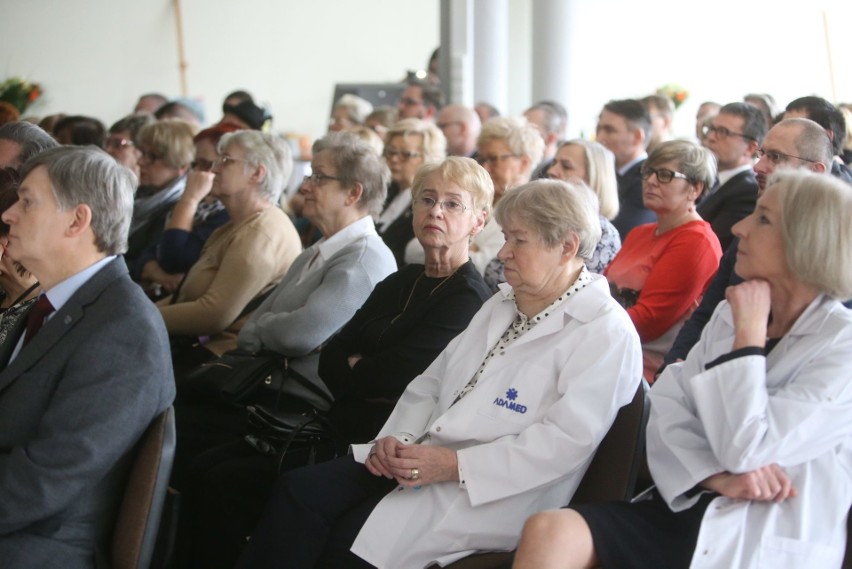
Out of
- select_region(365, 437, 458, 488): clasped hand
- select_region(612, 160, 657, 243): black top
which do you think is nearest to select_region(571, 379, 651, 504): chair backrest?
select_region(365, 437, 458, 488): clasped hand

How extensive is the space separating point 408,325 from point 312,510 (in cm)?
68

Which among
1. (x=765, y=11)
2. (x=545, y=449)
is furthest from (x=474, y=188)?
(x=765, y=11)

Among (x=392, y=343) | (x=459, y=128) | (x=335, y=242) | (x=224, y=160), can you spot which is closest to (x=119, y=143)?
(x=224, y=160)

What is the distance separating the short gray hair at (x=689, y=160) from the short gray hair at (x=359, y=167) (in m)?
1.02

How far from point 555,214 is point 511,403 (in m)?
0.48

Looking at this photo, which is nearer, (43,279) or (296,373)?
(43,279)

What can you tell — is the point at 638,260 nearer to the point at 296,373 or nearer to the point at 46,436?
the point at 296,373

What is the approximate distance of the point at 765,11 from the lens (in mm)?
10562

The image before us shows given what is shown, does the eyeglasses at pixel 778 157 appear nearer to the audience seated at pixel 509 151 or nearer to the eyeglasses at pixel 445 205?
the eyeglasses at pixel 445 205

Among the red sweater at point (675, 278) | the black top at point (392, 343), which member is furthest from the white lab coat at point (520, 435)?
the red sweater at point (675, 278)

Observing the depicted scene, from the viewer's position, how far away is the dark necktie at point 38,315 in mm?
2266

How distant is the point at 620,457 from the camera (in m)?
2.14

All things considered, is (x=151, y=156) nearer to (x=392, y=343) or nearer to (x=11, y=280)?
(x=11, y=280)

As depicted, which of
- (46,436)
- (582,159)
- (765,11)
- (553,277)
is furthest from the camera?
(765,11)
